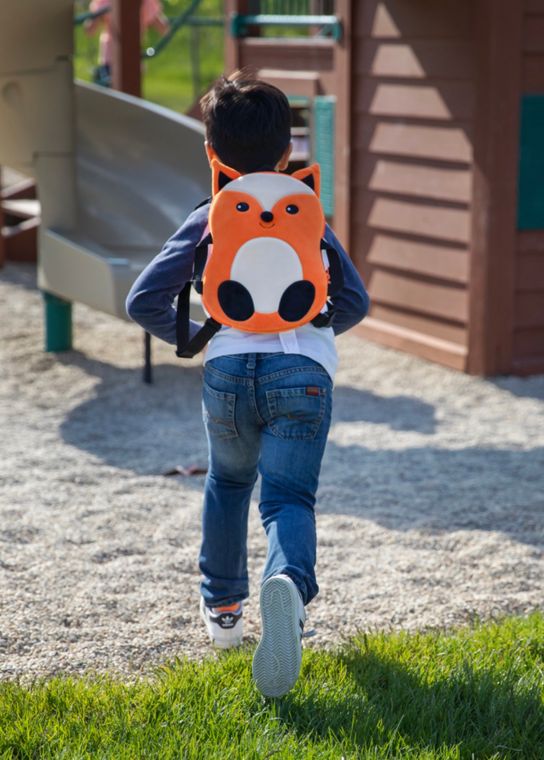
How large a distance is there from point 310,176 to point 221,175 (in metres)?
0.21

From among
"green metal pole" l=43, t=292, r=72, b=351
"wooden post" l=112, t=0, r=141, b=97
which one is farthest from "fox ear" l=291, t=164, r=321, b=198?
"wooden post" l=112, t=0, r=141, b=97

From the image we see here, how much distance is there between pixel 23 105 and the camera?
246 inches

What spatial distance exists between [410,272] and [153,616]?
388cm

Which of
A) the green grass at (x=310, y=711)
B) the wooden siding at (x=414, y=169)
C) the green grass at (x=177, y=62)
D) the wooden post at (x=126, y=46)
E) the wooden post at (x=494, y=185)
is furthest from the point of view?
the green grass at (x=177, y=62)

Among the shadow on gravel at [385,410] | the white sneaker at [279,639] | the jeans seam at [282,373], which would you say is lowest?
the shadow on gravel at [385,410]

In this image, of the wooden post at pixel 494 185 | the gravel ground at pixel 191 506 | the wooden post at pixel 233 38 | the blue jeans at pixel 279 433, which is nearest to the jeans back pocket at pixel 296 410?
the blue jeans at pixel 279 433

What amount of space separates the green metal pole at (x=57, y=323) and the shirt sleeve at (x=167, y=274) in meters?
3.84

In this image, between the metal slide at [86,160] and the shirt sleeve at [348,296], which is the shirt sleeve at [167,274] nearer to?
the shirt sleeve at [348,296]

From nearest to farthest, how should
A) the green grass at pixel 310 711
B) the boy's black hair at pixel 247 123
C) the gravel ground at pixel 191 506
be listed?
the green grass at pixel 310 711 < the boy's black hair at pixel 247 123 < the gravel ground at pixel 191 506

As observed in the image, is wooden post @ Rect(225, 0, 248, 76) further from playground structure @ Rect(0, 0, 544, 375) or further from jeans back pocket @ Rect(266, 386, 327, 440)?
jeans back pocket @ Rect(266, 386, 327, 440)

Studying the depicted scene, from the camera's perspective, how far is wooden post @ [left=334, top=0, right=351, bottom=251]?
7211 mm

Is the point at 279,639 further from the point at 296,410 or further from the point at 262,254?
the point at 262,254

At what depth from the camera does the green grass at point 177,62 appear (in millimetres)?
19781

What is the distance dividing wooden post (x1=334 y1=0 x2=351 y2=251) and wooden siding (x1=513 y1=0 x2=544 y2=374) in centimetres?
135
